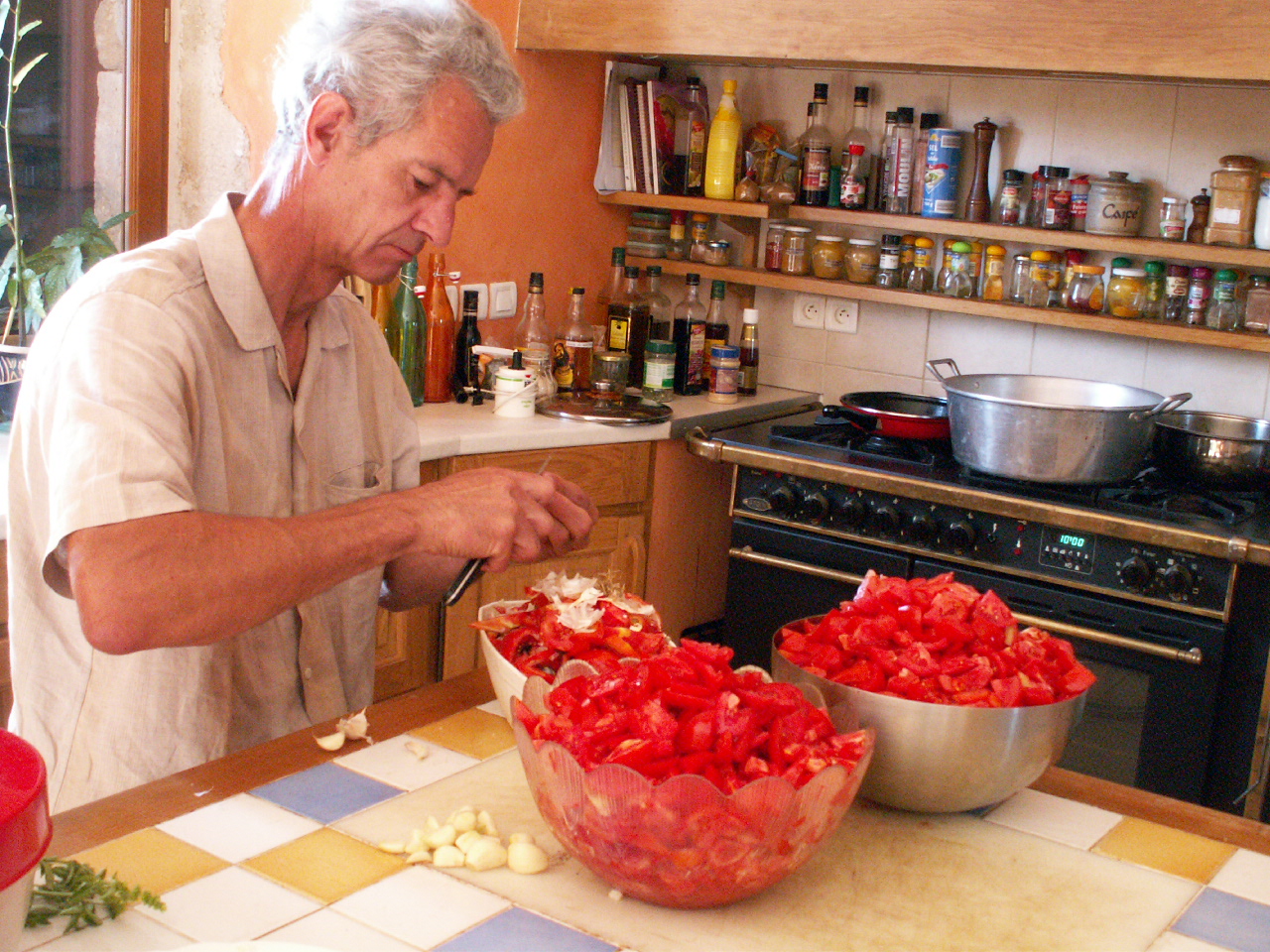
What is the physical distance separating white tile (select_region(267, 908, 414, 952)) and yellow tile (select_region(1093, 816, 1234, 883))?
611 mm

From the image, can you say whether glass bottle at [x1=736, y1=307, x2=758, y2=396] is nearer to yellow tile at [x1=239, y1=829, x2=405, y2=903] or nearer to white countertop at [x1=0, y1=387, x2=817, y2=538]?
white countertop at [x1=0, y1=387, x2=817, y2=538]

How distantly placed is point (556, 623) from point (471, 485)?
18cm

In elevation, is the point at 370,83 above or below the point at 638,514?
above

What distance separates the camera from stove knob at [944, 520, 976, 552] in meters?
2.61

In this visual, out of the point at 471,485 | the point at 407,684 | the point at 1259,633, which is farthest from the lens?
the point at 407,684

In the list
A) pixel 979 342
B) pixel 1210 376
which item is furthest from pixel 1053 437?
pixel 979 342

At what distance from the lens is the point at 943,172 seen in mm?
3064

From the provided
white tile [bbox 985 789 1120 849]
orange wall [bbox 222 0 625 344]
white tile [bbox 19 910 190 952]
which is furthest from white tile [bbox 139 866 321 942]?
orange wall [bbox 222 0 625 344]

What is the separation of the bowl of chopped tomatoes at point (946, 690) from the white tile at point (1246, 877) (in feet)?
0.54

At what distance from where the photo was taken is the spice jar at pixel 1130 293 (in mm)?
2879

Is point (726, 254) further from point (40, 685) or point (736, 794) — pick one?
point (736, 794)

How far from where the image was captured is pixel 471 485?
4.39 ft

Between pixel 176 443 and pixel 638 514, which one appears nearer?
pixel 176 443

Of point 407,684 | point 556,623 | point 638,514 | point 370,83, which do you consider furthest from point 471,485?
point 638,514
